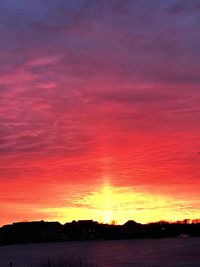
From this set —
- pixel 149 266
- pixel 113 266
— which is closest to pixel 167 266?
pixel 149 266

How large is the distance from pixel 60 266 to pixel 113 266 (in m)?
91.4

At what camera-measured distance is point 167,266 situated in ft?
456

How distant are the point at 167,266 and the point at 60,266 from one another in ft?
273

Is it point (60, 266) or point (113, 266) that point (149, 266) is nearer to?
point (113, 266)

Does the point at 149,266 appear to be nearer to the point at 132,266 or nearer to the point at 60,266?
the point at 132,266

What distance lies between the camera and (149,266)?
140 metres

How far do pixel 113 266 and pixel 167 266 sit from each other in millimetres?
17073

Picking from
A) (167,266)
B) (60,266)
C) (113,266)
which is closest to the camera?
(60,266)

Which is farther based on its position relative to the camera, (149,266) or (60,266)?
(149,266)

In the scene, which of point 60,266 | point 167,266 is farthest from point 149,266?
point 60,266

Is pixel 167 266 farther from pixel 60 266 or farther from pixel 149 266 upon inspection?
pixel 60 266

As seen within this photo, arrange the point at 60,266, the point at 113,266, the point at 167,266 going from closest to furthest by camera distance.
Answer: the point at 60,266, the point at 167,266, the point at 113,266

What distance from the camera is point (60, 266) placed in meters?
60.8

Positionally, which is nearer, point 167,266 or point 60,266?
point 60,266
